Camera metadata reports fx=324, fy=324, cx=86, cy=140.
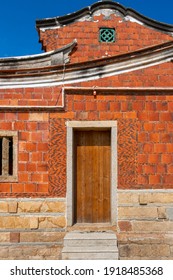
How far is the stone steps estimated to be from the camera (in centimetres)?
535

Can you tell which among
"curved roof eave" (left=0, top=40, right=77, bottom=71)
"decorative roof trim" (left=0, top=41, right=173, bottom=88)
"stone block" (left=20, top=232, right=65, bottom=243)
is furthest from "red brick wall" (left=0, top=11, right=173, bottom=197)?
"stone block" (left=20, top=232, right=65, bottom=243)

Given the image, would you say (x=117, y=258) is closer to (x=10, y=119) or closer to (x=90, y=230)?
(x=90, y=230)

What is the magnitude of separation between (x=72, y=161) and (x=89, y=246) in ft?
4.85

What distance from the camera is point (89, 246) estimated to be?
5.44m

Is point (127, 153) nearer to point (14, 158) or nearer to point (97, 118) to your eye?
point (97, 118)

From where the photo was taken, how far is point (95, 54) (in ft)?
28.0

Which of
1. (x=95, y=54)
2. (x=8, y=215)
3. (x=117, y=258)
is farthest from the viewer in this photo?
(x=95, y=54)

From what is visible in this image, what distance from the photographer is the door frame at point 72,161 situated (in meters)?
5.74

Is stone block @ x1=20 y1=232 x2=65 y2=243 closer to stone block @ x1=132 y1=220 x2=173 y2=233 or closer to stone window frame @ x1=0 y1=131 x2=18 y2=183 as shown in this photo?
stone window frame @ x1=0 y1=131 x2=18 y2=183

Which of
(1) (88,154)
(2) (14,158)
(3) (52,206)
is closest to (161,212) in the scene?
(1) (88,154)

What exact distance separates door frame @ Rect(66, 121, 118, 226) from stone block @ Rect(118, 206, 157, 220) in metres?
0.11

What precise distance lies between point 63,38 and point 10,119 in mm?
3811

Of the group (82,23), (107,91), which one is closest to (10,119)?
(107,91)

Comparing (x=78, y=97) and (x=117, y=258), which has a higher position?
(x=78, y=97)
